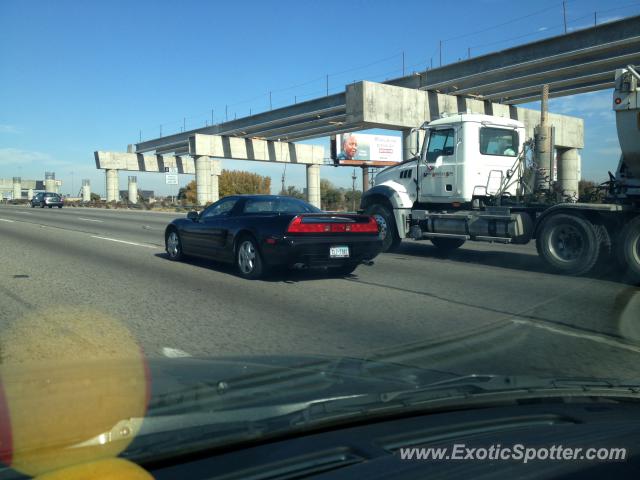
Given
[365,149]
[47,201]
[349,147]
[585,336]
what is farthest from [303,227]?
[365,149]

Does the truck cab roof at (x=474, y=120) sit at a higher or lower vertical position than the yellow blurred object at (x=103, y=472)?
higher

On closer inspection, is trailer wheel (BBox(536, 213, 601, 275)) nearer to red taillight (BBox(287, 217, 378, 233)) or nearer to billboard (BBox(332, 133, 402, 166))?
red taillight (BBox(287, 217, 378, 233))

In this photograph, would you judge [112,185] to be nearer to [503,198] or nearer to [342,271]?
[503,198]

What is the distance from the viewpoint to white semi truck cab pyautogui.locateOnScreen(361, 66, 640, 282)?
959cm

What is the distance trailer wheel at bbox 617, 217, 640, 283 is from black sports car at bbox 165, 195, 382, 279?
390cm

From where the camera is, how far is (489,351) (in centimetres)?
553

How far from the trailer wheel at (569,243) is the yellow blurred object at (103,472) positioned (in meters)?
9.46

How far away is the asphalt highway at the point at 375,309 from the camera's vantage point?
555cm

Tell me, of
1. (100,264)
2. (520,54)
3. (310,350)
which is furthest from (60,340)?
(520,54)

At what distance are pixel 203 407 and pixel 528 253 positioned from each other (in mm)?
12629

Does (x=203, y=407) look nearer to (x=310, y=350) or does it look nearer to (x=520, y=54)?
(x=310, y=350)

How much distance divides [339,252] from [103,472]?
7.60m

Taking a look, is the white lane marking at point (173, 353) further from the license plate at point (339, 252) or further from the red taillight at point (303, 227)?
the license plate at point (339, 252)

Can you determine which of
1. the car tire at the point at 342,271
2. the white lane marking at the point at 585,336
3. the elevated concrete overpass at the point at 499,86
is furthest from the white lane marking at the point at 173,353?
the elevated concrete overpass at the point at 499,86
